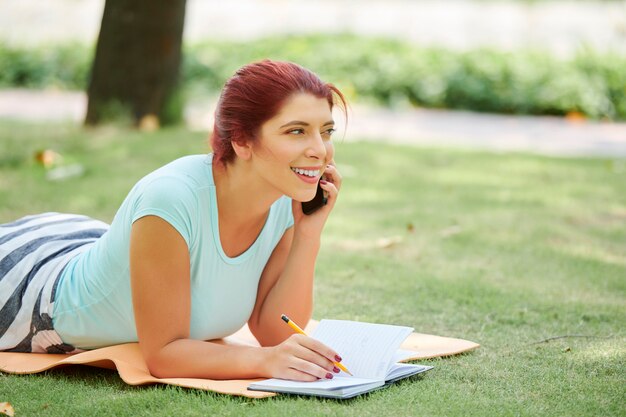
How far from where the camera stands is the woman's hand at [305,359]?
2.77 m

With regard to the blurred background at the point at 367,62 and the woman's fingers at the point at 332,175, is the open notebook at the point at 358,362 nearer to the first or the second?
the woman's fingers at the point at 332,175

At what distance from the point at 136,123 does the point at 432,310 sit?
4.80 metres

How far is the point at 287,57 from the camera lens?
13195 mm

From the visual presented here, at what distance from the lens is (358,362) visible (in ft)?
9.66

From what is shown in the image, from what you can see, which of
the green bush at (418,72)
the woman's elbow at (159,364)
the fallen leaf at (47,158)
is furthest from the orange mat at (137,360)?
the green bush at (418,72)

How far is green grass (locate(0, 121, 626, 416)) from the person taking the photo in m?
2.79

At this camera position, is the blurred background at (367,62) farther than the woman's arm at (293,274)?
Yes

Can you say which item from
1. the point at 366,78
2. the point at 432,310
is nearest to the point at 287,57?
the point at 366,78

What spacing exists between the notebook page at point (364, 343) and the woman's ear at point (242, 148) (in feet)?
2.16

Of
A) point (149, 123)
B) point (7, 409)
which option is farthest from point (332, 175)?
point (149, 123)

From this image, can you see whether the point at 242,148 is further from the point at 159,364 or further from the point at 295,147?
the point at 159,364

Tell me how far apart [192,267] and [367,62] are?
10.3 meters

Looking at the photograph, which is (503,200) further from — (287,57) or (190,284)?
(287,57)

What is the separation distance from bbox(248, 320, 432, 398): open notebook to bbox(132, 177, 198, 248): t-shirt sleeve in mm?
552
